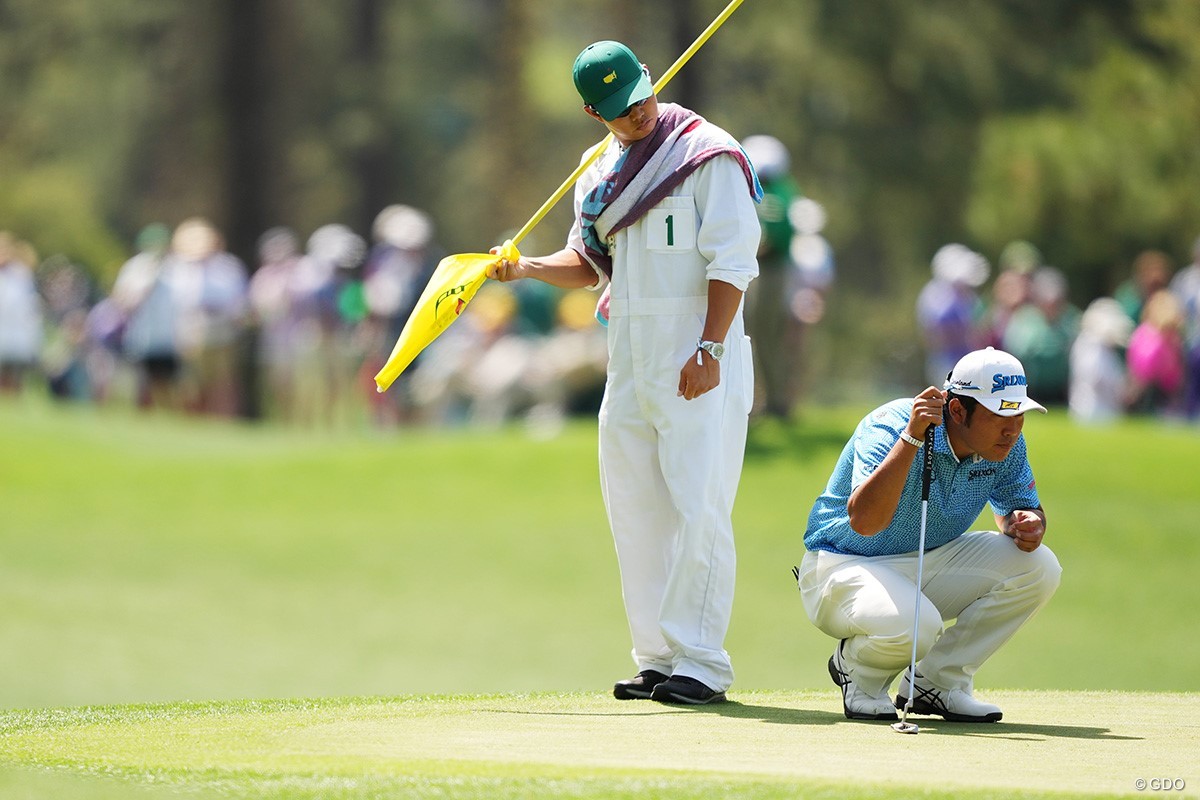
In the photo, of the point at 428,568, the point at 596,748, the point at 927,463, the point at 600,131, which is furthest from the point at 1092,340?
the point at 600,131

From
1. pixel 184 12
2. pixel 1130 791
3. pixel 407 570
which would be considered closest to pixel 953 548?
pixel 1130 791

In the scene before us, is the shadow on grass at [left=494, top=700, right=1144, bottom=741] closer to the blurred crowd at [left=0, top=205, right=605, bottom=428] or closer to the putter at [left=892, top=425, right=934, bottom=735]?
the putter at [left=892, top=425, right=934, bottom=735]

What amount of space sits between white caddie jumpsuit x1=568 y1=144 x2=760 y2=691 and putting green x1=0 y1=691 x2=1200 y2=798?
0.33 metres

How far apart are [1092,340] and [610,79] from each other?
14.4 m

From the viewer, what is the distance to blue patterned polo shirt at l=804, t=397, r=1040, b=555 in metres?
6.00

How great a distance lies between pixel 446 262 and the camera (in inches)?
271

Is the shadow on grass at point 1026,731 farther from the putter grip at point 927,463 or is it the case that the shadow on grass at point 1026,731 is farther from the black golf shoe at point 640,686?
the black golf shoe at point 640,686

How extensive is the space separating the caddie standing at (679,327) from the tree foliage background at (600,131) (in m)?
21.6

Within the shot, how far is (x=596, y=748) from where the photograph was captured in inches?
211

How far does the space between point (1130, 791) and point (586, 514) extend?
1006cm

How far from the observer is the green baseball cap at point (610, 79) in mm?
6230

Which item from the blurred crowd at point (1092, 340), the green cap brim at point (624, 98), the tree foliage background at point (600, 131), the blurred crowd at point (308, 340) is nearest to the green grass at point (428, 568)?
the blurred crowd at point (308, 340)

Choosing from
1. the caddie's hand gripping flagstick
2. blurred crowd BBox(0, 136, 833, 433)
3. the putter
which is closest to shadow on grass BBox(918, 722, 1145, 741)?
the putter

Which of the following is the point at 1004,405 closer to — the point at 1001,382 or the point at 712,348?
the point at 1001,382
